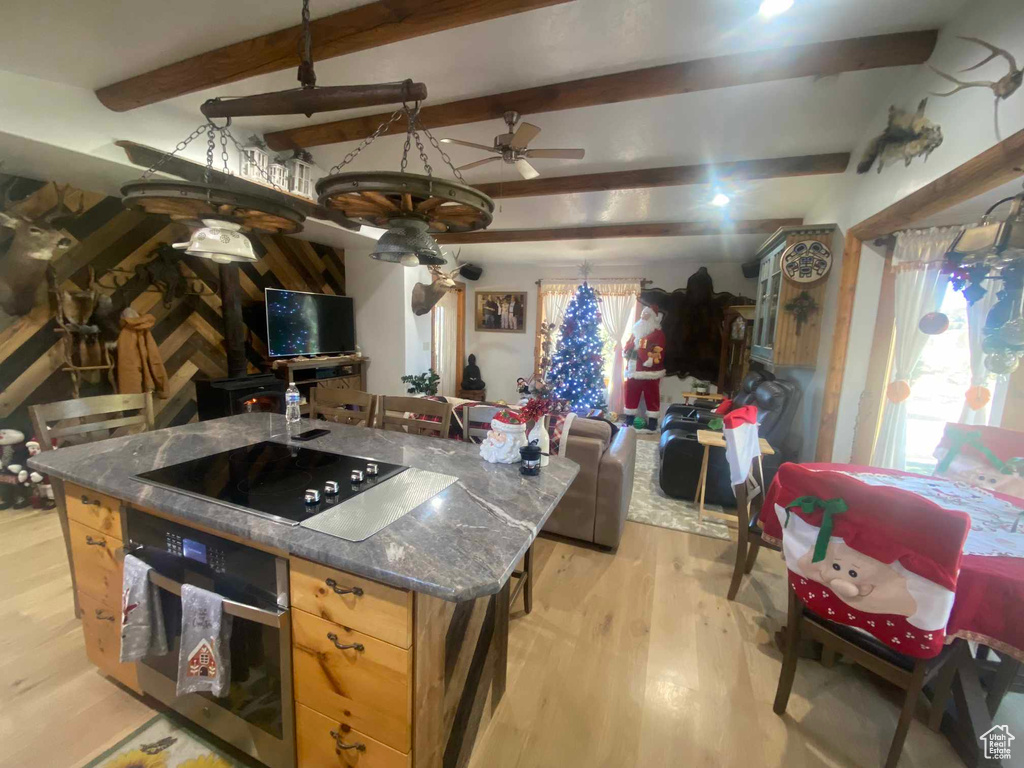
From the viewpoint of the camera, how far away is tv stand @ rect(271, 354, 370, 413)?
4.47m

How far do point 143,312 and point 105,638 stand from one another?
3.13 metres

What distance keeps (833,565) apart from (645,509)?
78.3 inches

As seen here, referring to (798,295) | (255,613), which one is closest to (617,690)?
(255,613)

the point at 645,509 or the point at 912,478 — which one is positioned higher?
the point at 912,478

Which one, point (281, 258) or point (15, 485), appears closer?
point (15, 485)

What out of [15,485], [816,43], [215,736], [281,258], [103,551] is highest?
[816,43]

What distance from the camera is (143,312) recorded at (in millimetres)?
3566

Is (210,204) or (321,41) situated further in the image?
(321,41)

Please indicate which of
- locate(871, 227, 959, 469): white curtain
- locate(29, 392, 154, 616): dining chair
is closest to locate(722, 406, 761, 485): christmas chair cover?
locate(871, 227, 959, 469): white curtain

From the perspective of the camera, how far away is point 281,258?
15.5 ft

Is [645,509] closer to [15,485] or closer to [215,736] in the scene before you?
[215,736]

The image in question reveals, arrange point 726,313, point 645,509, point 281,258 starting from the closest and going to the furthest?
point 645,509 → point 281,258 → point 726,313

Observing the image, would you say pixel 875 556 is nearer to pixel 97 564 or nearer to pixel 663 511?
pixel 663 511

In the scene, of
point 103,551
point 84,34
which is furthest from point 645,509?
point 84,34
